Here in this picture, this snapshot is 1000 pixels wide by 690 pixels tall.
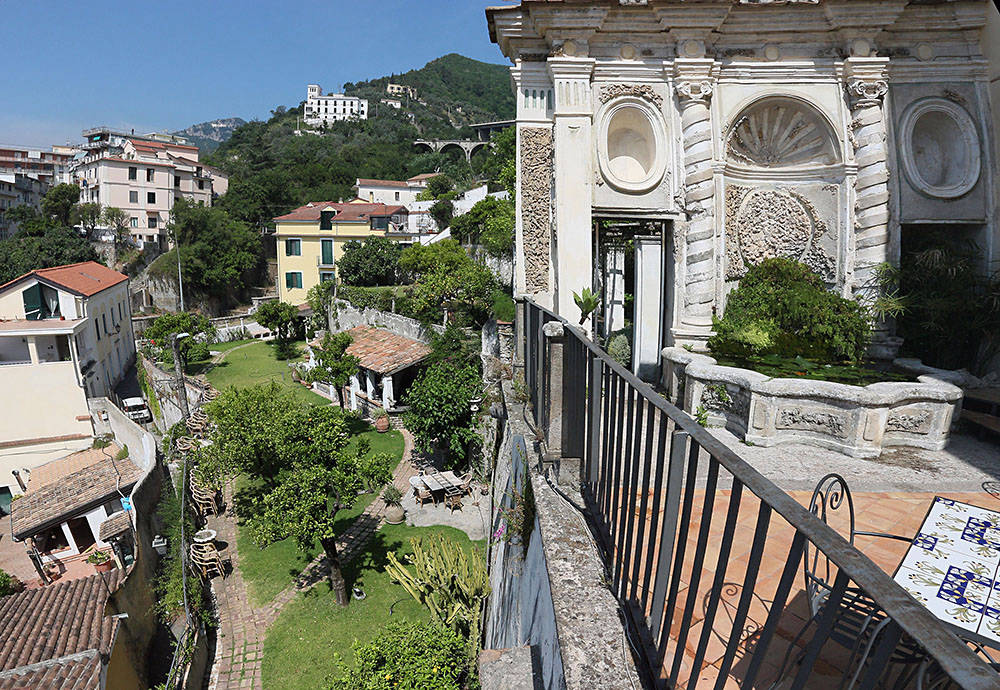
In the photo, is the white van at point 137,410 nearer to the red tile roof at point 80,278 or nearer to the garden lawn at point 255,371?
the garden lawn at point 255,371

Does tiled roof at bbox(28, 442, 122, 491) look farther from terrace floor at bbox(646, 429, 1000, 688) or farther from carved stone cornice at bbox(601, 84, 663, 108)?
terrace floor at bbox(646, 429, 1000, 688)

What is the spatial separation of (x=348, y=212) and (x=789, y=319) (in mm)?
37196

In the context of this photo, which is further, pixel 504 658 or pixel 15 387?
pixel 15 387

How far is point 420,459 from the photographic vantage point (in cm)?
1702

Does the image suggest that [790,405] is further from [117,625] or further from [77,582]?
[77,582]

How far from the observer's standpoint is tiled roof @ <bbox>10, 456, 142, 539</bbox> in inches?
564

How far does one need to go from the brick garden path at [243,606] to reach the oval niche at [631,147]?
1016cm

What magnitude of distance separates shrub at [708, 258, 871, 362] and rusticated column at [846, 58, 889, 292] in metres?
0.81

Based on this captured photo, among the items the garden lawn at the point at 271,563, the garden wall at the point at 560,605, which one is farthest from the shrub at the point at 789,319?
the garden lawn at the point at 271,563

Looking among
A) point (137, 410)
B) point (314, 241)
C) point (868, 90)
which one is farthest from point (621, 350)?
point (314, 241)

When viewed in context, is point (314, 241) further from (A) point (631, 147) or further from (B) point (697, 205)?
(B) point (697, 205)

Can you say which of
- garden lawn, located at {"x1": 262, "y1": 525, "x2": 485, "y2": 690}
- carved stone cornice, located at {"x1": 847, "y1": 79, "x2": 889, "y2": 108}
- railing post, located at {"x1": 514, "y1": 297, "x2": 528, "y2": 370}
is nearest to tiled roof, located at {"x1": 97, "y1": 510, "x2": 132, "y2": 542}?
garden lawn, located at {"x1": 262, "y1": 525, "x2": 485, "y2": 690}

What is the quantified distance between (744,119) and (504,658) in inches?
357

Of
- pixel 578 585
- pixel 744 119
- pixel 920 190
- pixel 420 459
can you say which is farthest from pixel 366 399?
pixel 578 585
